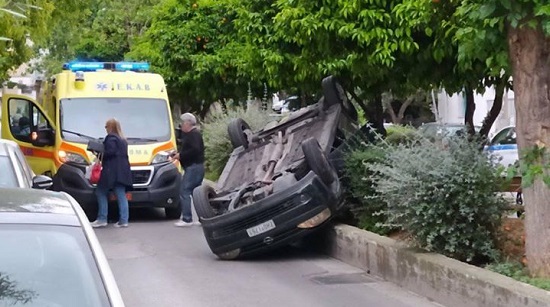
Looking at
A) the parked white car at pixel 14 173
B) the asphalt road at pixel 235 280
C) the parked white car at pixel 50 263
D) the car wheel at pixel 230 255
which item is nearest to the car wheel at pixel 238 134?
the asphalt road at pixel 235 280

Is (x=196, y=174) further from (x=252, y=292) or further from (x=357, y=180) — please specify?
(x=252, y=292)

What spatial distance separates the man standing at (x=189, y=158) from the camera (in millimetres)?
14656

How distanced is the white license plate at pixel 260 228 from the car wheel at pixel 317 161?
31.0 inches

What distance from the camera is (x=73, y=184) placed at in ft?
48.9

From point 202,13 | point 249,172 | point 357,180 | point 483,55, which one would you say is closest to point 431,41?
point 357,180

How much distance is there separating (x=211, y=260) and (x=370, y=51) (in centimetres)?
324

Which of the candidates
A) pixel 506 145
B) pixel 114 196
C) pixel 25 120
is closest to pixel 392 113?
pixel 506 145

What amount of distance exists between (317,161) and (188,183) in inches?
165

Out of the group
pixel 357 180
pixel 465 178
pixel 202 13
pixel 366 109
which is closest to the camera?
pixel 465 178

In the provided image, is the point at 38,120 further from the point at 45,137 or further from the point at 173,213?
the point at 173,213

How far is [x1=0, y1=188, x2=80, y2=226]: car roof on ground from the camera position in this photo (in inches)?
189

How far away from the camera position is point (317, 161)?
36.1 ft

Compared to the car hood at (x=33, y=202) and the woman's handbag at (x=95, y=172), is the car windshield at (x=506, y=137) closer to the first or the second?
the woman's handbag at (x=95, y=172)

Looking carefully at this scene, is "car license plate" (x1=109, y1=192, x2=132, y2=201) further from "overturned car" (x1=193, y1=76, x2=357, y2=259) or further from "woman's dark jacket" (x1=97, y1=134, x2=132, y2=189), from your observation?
"overturned car" (x1=193, y1=76, x2=357, y2=259)
